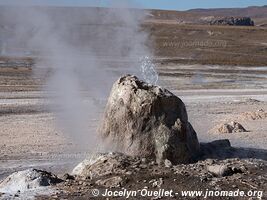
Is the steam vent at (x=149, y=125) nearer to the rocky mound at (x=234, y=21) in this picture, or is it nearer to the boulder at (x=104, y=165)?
the boulder at (x=104, y=165)

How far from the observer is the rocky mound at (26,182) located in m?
8.84

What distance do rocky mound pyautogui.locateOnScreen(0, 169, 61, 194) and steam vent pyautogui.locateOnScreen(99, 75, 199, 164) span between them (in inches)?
56.3

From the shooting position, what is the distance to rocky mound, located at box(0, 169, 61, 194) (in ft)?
29.0

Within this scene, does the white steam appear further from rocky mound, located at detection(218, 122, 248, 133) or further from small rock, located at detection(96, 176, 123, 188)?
rocky mound, located at detection(218, 122, 248, 133)

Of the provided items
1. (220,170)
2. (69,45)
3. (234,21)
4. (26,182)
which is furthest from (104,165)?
(234,21)

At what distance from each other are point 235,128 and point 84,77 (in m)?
7.69

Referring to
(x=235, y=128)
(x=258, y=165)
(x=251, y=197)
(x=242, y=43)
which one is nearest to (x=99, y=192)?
(x=251, y=197)

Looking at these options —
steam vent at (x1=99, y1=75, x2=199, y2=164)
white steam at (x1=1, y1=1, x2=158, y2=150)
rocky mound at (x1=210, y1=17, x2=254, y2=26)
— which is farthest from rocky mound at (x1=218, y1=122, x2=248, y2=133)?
rocky mound at (x1=210, y1=17, x2=254, y2=26)

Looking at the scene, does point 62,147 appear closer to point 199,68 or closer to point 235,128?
point 235,128

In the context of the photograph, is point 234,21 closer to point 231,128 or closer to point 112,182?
point 231,128

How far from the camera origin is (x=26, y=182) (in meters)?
8.93

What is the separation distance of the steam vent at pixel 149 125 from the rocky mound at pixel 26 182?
4.69 ft

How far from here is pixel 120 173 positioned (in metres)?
9.02

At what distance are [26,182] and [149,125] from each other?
7.29 ft
